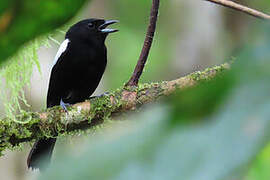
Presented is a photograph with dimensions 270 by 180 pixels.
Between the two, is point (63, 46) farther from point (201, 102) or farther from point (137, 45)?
point (137, 45)

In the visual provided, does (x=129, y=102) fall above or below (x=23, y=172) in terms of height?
above

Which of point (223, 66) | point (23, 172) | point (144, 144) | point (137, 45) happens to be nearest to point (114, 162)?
point (144, 144)

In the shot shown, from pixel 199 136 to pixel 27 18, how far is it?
0.19m

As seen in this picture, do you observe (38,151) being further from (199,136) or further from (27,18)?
→ (199,136)

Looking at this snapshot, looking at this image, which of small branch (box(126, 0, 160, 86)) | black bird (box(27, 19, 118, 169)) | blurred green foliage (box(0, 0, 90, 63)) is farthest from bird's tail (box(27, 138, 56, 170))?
blurred green foliage (box(0, 0, 90, 63))

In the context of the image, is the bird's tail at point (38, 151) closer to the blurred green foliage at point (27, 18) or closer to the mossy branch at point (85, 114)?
the mossy branch at point (85, 114)

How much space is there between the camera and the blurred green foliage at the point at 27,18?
1.31 feet

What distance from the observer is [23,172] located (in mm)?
6938

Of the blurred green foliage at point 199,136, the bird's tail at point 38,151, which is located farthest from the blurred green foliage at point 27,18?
the bird's tail at point 38,151

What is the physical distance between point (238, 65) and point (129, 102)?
8.58 ft

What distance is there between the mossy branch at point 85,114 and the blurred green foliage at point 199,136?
8.21ft

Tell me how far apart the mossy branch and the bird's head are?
0.98 metres

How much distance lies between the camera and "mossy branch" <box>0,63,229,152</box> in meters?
2.84

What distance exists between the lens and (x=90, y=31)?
12.9 feet
